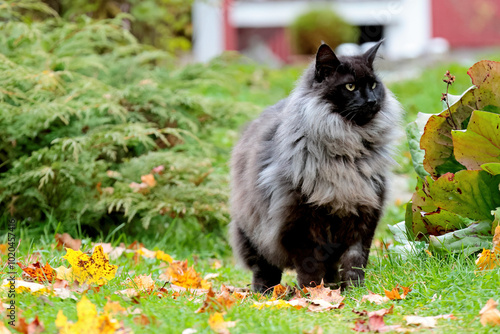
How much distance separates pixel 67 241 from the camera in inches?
150

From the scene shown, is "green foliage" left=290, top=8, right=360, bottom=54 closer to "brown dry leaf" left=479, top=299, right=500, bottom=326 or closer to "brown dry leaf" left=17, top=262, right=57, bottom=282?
"brown dry leaf" left=17, top=262, right=57, bottom=282

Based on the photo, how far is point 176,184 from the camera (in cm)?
444

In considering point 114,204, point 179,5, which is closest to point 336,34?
point 179,5

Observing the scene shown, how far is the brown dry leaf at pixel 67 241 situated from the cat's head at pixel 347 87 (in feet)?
6.26

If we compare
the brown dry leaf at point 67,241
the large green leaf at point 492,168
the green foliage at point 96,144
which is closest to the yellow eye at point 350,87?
the large green leaf at point 492,168

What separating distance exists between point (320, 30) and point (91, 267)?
13.2 meters

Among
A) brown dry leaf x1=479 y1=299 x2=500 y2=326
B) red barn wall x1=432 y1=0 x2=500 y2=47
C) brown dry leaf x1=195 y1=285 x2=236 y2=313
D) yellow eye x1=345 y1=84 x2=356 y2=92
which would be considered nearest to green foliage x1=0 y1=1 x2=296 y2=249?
yellow eye x1=345 y1=84 x2=356 y2=92

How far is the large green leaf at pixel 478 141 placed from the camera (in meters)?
2.92

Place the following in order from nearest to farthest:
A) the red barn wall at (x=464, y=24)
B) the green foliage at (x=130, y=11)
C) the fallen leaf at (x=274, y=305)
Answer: the fallen leaf at (x=274, y=305) < the green foliage at (x=130, y=11) < the red barn wall at (x=464, y=24)

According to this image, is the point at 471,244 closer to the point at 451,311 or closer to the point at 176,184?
the point at 451,311

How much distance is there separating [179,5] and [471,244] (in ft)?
18.6

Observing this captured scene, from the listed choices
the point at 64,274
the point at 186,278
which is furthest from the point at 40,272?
the point at 186,278

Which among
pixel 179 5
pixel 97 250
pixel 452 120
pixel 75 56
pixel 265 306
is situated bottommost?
pixel 265 306

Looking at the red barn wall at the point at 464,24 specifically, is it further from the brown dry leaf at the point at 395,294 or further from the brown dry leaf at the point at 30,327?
the brown dry leaf at the point at 30,327
